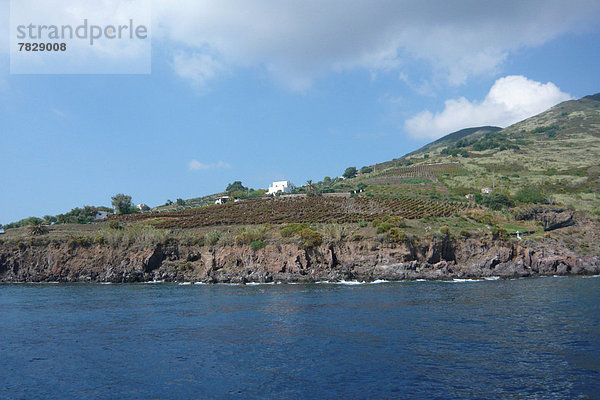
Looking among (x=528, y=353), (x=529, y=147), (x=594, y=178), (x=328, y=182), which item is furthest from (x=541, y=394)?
(x=529, y=147)

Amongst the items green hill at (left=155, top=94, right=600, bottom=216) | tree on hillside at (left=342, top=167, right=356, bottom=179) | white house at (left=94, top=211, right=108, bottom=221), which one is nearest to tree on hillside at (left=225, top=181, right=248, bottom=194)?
green hill at (left=155, top=94, right=600, bottom=216)

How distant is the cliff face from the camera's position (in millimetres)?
55531

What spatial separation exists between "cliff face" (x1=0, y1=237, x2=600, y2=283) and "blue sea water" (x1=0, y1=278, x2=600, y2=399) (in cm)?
1630

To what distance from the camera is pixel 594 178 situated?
107 metres

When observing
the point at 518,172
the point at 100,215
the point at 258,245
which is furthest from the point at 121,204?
the point at 518,172

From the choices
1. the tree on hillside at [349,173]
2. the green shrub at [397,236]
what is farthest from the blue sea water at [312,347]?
the tree on hillside at [349,173]

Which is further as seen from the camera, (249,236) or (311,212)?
(311,212)

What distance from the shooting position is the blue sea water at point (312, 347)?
646 inches

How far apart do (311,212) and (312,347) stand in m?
63.6

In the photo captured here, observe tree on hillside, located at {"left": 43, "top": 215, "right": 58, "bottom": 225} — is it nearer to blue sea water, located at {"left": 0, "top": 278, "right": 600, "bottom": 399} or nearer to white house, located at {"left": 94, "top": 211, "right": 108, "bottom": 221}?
white house, located at {"left": 94, "top": 211, "right": 108, "bottom": 221}

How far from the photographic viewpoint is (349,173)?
176 metres

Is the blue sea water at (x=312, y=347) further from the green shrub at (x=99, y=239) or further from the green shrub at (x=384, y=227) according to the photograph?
the green shrub at (x=99, y=239)

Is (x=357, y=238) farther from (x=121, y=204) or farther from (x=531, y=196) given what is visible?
(x=121, y=204)

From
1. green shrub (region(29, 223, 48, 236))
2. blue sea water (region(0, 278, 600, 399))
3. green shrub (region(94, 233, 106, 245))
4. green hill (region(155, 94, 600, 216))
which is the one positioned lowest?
blue sea water (region(0, 278, 600, 399))
